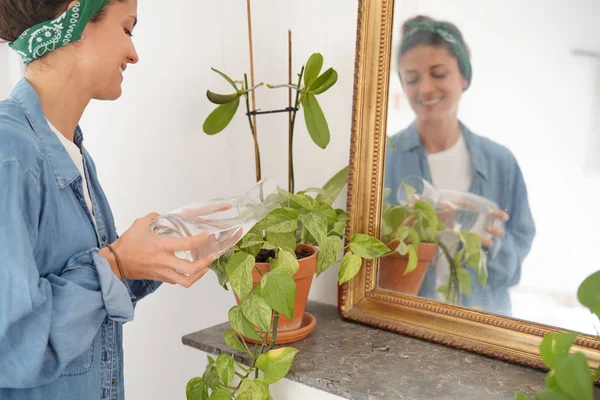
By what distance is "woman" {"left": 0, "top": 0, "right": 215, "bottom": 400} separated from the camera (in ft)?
2.52

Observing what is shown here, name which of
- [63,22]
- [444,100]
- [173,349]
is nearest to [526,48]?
[444,100]

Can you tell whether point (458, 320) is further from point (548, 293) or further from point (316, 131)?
point (316, 131)

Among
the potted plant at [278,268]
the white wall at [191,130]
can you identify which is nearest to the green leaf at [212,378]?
the potted plant at [278,268]

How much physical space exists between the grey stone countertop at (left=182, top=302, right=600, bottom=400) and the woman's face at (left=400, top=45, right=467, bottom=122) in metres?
0.46

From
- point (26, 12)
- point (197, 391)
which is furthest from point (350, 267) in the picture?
point (26, 12)

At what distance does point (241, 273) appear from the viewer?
3.41ft

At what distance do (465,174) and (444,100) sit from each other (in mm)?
150

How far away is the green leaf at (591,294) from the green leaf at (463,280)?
1.25 feet

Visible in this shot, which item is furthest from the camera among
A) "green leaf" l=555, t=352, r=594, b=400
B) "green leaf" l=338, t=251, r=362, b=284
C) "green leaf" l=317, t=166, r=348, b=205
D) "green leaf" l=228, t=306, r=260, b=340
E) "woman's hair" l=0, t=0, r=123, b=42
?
"green leaf" l=317, t=166, r=348, b=205

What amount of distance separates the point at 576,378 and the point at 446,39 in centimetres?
68

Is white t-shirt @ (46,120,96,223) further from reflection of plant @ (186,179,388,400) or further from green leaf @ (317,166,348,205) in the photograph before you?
green leaf @ (317,166,348,205)

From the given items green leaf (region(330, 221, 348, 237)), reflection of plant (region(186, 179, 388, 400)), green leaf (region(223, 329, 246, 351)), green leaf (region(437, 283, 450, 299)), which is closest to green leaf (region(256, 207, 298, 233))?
reflection of plant (region(186, 179, 388, 400))

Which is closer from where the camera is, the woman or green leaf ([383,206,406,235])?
the woman

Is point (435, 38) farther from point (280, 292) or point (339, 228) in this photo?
point (280, 292)
